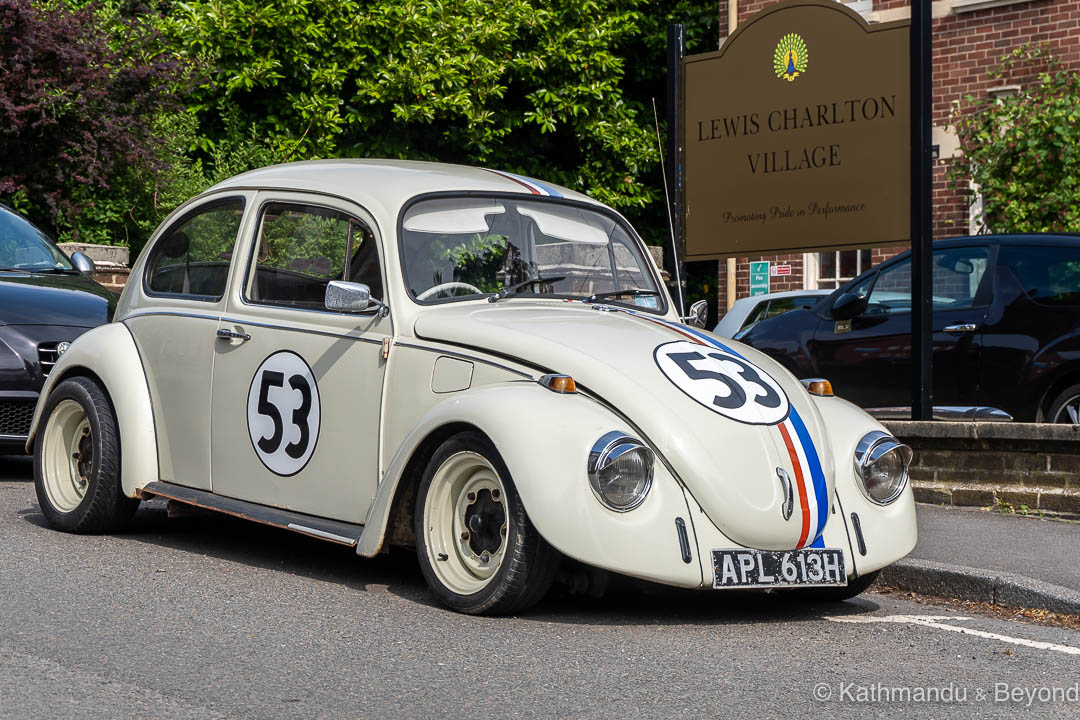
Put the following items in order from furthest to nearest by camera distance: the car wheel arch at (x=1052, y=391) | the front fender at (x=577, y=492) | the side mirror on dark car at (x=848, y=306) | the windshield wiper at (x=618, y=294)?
the side mirror on dark car at (x=848, y=306) < the car wheel arch at (x=1052, y=391) < the windshield wiper at (x=618, y=294) < the front fender at (x=577, y=492)

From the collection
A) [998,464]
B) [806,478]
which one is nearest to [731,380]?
[806,478]

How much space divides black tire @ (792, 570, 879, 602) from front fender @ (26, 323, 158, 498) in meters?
3.10

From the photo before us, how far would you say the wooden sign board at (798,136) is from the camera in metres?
9.46

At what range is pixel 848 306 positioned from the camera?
437 inches

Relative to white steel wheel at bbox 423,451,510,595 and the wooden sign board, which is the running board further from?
the wooden sign board

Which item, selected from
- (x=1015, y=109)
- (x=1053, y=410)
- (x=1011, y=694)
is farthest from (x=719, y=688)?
(x=1015, y=109)

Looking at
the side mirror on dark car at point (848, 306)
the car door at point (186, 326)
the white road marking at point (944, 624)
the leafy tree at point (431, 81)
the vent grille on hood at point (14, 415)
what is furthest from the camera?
the leafy tree at point (431, 81)

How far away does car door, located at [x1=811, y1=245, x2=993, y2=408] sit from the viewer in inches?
403

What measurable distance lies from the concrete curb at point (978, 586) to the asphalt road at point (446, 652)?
197mm

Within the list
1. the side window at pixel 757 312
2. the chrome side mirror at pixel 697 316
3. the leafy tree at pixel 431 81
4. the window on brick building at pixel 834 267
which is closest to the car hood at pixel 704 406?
the chrome side mirror at pixel 697 316

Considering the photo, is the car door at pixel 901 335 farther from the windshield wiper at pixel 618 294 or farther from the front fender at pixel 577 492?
the front fender at pixel 577 492

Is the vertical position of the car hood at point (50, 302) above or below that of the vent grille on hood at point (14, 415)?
above

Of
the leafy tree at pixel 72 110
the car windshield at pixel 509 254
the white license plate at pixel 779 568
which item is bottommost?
the white license plate at pixel 779 568

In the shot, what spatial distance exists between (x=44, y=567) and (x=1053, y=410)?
22.4 feet
